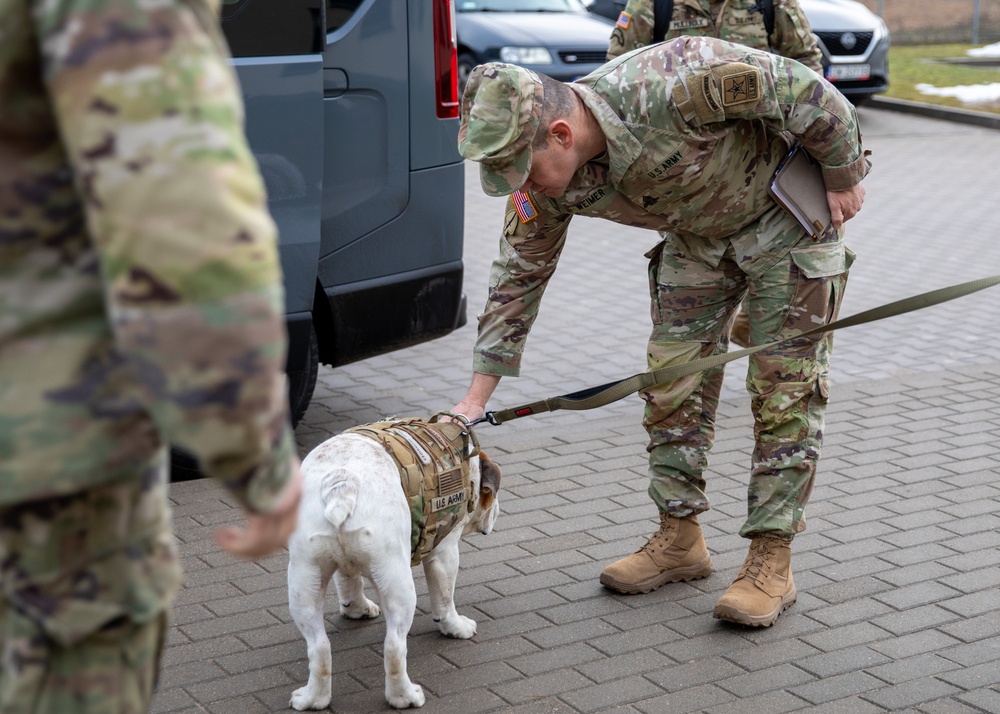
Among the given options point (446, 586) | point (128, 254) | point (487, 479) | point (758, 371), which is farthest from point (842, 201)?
point (128, 254)

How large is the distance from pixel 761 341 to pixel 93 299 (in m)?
2.51

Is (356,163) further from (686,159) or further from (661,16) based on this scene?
(661,16)

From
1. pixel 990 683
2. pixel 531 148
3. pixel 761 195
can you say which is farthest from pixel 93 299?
pixel 990 683

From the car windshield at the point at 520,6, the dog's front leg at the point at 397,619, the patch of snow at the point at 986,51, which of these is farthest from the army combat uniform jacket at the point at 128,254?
the patch of snow at the point at 986,51

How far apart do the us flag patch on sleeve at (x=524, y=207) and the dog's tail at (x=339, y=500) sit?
1.07m

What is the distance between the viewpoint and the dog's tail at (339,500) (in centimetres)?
289

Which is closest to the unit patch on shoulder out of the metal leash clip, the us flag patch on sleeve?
the us flag patch on sleeve

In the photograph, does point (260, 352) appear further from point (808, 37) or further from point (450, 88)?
point (808, 37)

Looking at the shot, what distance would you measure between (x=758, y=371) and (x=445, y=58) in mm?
2021

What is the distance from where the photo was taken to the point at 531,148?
3189 millimetres

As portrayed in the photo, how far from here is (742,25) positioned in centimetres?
612

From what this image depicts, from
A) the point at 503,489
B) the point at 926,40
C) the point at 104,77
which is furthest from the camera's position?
Answer: the point at 926,40

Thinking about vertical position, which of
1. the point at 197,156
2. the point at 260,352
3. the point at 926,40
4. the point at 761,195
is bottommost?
the point at 926,40

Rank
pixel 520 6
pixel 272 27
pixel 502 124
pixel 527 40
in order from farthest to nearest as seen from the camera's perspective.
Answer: pixel 520 6 < pixel 527 40 < pixel 272 27 < pixel 502 124
